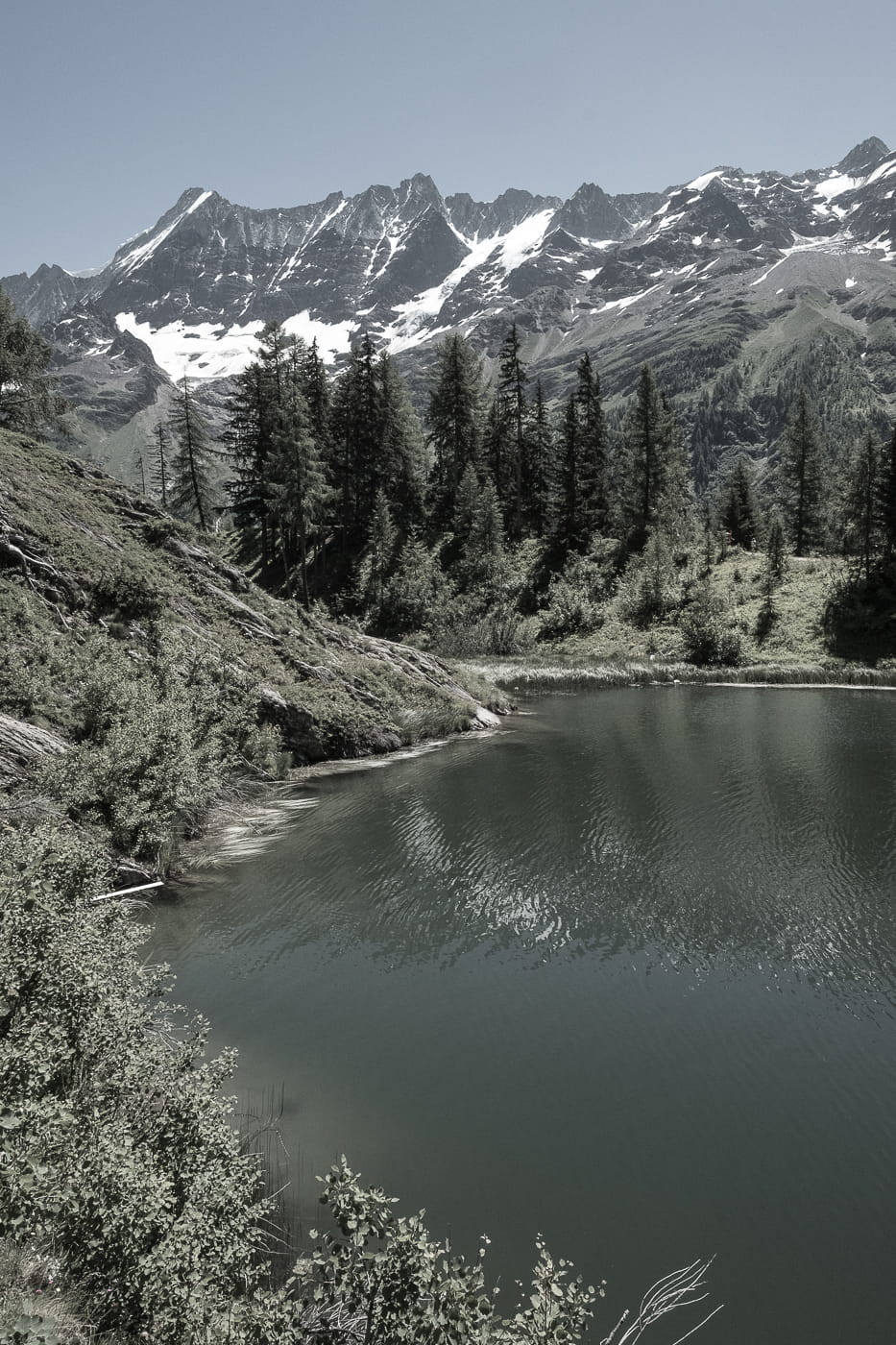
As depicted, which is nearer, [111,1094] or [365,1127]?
[111,1094]

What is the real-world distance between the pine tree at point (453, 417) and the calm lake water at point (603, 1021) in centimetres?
5908

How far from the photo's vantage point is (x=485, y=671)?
2152 inches

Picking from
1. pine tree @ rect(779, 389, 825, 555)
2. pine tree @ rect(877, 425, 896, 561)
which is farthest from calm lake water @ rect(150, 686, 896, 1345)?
pine tree @ rect(779, 389, 825, 555)

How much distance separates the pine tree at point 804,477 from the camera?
3273 inches

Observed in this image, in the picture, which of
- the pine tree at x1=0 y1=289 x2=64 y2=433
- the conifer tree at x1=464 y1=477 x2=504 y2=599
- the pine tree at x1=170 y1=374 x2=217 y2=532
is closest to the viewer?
the pine tree at x1=0 y1=289 x2=64 y2=433

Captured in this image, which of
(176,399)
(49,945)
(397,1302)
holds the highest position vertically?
(176,399)

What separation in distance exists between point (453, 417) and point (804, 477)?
4067cm

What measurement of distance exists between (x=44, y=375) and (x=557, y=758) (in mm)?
49111

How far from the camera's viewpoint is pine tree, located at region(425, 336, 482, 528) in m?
78.8

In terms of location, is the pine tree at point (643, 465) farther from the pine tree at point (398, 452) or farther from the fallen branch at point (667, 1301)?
the fallen branch at point (667, 1301)

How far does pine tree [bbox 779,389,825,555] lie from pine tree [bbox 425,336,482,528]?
36.9 metres

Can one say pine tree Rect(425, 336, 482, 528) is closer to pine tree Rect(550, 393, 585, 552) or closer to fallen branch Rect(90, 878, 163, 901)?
pine tree Rect(550, 393, 585, 552)

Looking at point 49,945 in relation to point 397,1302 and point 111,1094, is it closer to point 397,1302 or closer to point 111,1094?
point 111,1094

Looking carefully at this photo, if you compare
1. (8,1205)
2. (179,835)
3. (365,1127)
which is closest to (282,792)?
(179,835)
